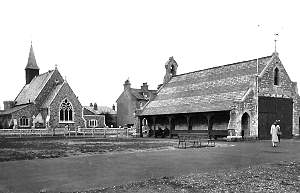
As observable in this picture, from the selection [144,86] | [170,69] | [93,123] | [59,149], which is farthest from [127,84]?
[59,149]

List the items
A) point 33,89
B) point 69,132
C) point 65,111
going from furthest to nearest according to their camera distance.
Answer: point 33,89 < point 65,111 < point 69,132

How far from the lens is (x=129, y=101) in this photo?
74125mm

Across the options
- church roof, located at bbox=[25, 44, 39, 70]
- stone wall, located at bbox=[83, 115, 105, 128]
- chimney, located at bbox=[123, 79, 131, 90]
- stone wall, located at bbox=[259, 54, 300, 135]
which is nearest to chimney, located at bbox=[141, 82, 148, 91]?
chimney, located at bbox=[123, 79, 131, 90]

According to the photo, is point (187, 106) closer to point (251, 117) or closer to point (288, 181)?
point (251, 117)

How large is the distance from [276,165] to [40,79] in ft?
198

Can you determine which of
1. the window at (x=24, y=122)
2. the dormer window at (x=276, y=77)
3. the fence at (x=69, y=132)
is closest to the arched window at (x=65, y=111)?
the fence at (x=69, y=132)

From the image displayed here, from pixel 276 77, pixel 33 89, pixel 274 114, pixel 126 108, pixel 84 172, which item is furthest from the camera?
pixel 126 108

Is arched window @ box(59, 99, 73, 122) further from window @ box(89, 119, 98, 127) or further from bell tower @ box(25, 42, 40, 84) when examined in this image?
bell tower @ box(25, 42, 40, 84)

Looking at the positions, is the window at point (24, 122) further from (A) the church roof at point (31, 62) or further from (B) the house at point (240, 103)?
(B) the house at point (240, 103)

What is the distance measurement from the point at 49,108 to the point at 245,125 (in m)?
35.6

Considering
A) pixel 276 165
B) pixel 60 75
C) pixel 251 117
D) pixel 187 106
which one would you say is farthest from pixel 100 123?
pixel 276 165

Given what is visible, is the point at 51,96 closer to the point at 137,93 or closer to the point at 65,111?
the point at 65,111

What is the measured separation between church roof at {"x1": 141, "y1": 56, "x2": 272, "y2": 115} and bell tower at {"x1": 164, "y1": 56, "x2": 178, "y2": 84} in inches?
65.9

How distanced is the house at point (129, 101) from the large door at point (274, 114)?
124 feet
